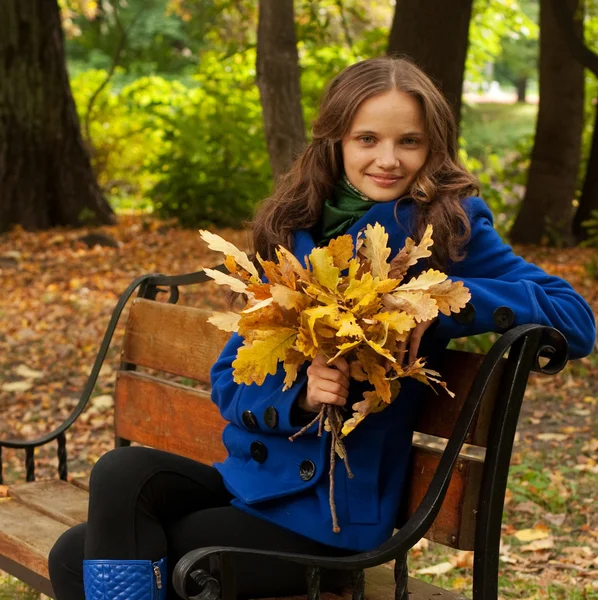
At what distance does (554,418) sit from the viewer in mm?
A: 5633

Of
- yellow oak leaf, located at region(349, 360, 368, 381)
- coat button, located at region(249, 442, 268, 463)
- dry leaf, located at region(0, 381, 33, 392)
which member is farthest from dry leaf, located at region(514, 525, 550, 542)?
dry leaf, located at region(0, 381, 33, 392)

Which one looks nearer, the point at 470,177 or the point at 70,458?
the point at 470,177

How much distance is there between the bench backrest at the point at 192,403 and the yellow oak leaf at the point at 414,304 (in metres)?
0.46

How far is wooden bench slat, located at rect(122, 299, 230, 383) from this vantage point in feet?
10.4

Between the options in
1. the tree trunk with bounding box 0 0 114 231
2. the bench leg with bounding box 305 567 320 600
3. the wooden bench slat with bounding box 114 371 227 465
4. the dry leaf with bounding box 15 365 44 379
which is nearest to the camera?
the bench leg with bounding box 305 567 320 600

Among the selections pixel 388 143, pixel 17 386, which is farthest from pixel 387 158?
pixel 17 386

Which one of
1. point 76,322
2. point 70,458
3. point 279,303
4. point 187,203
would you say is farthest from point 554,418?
point 187,203

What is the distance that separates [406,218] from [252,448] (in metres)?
0.65

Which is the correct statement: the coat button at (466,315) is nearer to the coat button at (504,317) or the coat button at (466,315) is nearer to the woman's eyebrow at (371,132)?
the coat button at (504,317)

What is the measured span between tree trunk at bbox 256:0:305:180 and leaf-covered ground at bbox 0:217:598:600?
5.41ft

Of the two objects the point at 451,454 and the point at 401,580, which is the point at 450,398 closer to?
the point at 451,454

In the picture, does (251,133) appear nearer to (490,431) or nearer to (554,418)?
(554,418)

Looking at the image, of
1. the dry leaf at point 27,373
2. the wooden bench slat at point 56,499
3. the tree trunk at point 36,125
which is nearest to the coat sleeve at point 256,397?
the wooden bench slat at point 56,499

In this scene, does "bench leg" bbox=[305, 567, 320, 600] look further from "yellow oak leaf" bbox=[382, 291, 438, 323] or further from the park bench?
"yellow oak leaf" bbox=[382, 291, 438, 323]
